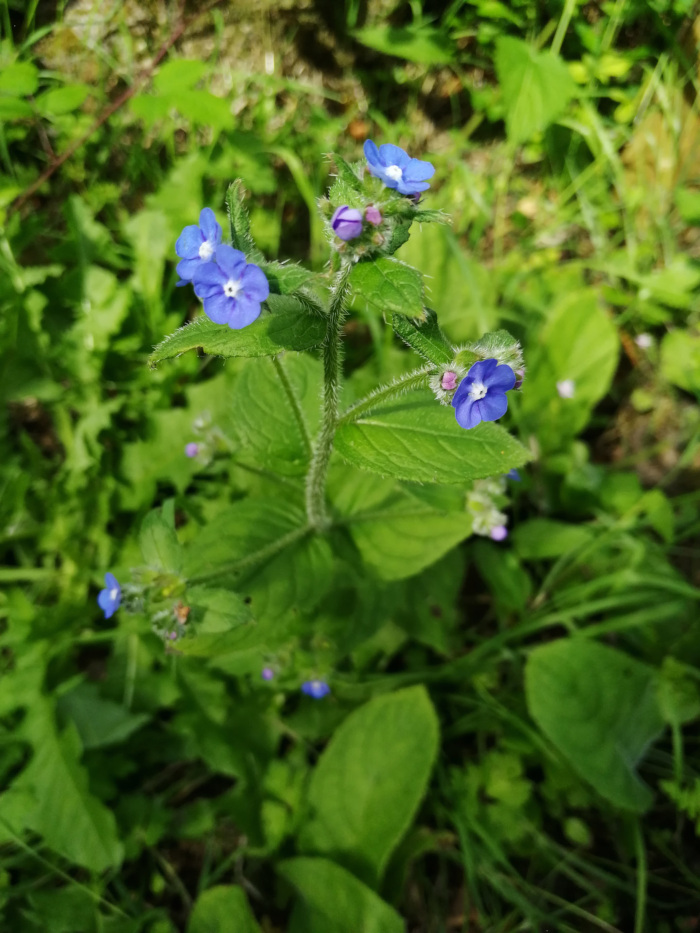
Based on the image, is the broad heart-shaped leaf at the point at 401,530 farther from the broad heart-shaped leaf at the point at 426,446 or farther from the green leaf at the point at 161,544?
the green leaf at the point at 161,544

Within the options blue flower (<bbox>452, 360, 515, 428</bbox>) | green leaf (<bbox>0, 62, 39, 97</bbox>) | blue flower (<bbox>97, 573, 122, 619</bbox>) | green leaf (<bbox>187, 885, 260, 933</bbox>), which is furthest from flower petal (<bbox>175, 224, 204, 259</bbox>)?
green leaf (<bbox>187, 885, 260, 933</bbox>)

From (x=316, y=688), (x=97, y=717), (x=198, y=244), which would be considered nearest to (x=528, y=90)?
(x=198, y=244)

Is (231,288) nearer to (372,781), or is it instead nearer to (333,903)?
(372,781)

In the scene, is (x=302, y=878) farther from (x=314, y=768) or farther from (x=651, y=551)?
(x=651, y=551)

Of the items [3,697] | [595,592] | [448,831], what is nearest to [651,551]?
[595,592]

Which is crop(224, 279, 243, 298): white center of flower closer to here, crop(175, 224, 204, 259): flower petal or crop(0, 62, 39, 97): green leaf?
crop(175, 224, 204, 259): flower petal

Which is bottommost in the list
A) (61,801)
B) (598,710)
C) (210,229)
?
(61,801)
